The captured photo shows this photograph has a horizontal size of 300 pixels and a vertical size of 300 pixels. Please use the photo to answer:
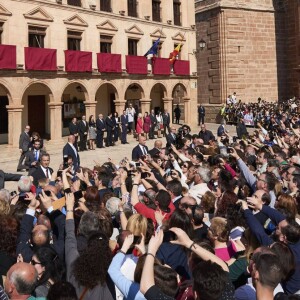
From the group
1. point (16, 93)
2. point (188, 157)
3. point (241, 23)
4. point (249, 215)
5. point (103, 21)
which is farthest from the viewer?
point (241, 23)

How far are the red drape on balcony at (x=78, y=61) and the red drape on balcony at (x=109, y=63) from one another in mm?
609

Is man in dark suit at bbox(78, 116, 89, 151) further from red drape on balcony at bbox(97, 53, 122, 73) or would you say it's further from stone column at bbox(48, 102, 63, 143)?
red drape on balcony at bbox(97, 53, 122, 73)

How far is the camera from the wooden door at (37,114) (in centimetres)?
2181

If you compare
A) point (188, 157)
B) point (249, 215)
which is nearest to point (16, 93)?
point (188, 157)

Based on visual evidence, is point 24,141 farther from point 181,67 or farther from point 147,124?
point 181,67

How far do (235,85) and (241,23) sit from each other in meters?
4.52

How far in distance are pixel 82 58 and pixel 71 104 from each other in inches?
160

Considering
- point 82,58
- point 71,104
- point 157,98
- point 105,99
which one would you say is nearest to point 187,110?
point 157,98

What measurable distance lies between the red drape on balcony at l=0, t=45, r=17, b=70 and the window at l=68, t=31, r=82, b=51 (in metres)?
3.41

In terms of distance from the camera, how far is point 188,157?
31.4 feet

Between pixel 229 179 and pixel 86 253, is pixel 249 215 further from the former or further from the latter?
pixel 229 179

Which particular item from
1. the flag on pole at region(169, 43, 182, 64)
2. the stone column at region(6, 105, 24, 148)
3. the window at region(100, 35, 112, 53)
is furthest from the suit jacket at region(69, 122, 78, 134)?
the flag on pole at region(169, 43, 182, 64)

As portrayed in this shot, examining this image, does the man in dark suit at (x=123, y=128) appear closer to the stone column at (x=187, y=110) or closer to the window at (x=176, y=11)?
the stone column at (x=187, y=110)

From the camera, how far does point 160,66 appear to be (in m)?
24.1
